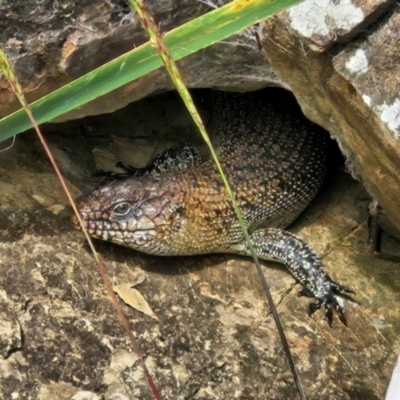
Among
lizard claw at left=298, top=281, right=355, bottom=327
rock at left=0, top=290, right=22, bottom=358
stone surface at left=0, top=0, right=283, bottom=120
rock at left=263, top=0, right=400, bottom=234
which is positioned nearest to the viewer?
rock at left=263, top=0, right=400, bottom=234

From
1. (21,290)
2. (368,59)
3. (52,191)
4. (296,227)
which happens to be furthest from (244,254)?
(368,59)

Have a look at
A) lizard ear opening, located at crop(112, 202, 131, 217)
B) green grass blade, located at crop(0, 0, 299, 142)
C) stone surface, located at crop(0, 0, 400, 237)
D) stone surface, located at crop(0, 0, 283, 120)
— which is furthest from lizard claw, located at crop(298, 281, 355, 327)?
green grass blade, located at crop(0, 0, 299, 142)

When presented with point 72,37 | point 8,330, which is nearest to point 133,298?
point 8,330

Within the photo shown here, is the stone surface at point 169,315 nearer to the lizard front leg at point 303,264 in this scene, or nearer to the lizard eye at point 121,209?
the lizard front leg at point 303,264

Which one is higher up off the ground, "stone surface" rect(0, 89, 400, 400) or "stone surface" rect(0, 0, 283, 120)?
"stone surface" rect(0, 0, 283, 120)

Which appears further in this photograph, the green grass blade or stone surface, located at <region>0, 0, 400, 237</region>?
stone surface, located at <region>0, 0, 400, 237</region>

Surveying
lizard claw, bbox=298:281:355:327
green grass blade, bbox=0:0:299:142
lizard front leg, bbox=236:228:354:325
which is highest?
green grass blade, bbox=0:0:299:142

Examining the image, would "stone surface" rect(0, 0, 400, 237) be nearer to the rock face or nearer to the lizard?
the rock face
